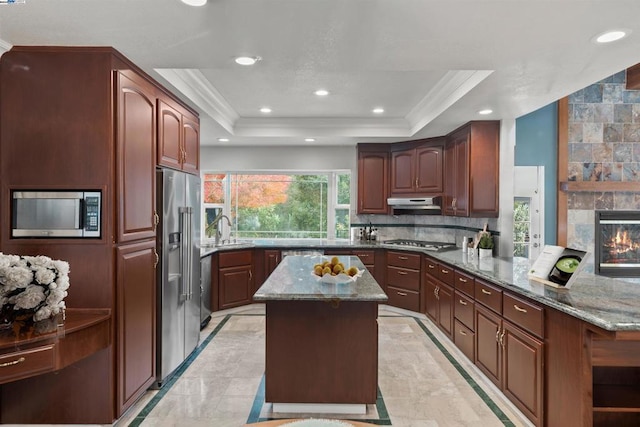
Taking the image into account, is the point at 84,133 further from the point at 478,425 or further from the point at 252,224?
the point at 252,224

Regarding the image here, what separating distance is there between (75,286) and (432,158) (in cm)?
427

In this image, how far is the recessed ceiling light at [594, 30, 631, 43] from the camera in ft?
6.49

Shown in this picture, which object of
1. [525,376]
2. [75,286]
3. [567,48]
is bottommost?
[525,376]

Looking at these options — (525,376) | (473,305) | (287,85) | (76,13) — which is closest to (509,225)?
(473,305)

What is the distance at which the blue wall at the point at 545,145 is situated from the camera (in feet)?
15.5

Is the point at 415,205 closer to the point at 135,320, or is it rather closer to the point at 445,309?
the point at 445,309

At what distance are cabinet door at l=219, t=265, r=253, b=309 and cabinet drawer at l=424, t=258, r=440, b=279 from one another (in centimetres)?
234

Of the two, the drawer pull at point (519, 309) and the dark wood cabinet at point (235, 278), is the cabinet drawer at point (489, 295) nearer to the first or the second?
the drawer pull at point (519, 309)

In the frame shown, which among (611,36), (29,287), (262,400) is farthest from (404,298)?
(29,287)

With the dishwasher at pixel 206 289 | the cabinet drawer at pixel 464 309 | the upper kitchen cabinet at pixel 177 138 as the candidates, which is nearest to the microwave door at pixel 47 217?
the upper kitchen cabinet at pixel 177 138

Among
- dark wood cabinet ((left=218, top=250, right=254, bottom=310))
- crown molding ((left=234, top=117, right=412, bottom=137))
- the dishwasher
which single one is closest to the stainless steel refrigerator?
the dishwasher

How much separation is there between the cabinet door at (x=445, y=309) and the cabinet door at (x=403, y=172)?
5.50 feet

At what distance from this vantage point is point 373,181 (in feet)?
18.5

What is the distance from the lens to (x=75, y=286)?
229cm
